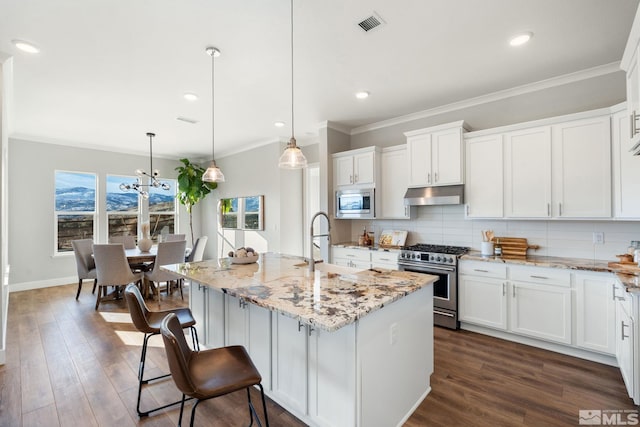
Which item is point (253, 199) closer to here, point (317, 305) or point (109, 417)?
point (109, 417)

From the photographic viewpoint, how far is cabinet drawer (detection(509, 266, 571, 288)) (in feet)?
9.14

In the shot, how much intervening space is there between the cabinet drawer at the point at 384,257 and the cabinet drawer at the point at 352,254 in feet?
0.27

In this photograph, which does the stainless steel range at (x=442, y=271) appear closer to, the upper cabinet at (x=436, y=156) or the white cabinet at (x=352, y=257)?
the white cabinet at (x=352, y=257)

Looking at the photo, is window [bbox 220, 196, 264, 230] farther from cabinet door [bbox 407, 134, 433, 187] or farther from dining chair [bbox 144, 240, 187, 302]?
cabinet door [bbox 407, 134, 433, 187]

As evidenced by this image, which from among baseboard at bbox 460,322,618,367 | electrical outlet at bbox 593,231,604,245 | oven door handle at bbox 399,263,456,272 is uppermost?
electrical outlet at bbox 593,231,604,245

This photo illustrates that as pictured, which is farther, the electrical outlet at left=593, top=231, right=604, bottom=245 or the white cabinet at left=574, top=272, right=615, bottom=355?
the electrical outlet at left=593, top=231, right=604, bottom=245

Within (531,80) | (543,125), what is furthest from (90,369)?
(531,80)

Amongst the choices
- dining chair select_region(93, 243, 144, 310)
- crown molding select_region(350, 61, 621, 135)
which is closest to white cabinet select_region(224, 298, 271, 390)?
dining chair select_region(93, 243, 144, 310)

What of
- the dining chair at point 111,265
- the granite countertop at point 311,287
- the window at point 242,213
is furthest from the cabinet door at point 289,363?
the window at point 242,213

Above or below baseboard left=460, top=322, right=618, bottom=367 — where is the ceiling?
above

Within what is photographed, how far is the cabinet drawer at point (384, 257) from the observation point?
391 cm

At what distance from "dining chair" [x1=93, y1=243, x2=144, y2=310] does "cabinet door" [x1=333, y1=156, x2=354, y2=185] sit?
3.41 meters

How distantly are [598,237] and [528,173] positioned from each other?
93cm

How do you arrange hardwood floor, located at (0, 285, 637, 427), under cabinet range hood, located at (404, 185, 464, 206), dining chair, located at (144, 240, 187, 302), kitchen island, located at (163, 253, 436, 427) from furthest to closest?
dining chair, located at (144, 240, 187, 302)
under cabinet range hood, located at (404, 185, 464, 206)
hardwood floor, located at (0, 285, 637, 427)
kitchen island, located at (163, 253, 436, 427)
